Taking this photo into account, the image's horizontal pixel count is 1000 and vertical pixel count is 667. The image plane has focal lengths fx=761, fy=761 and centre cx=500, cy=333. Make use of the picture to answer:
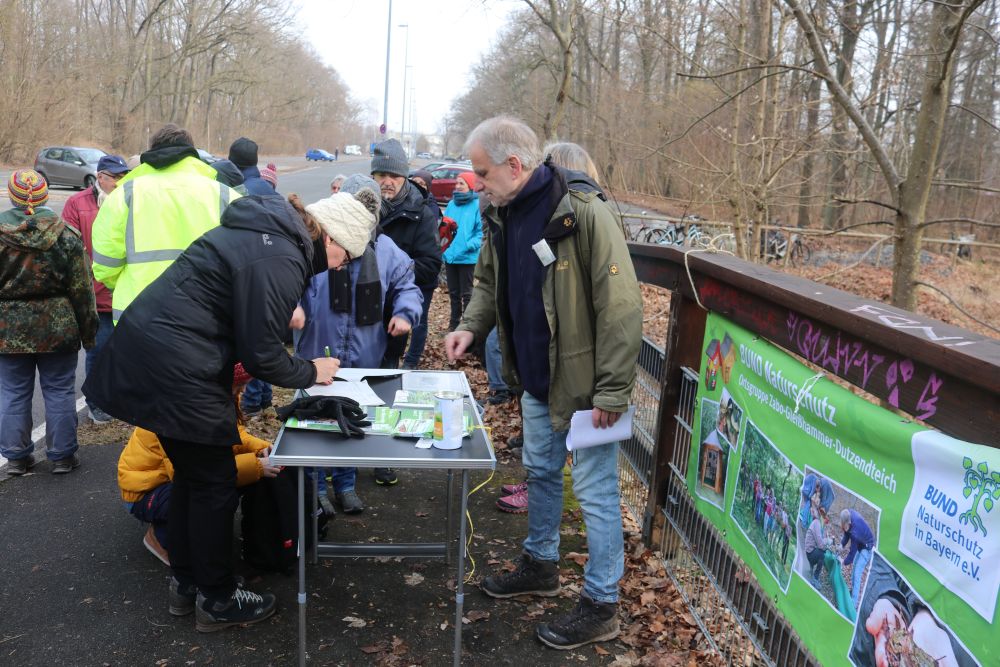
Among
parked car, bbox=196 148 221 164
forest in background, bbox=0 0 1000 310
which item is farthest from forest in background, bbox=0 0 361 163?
parked car, bbox=196 148 221 164

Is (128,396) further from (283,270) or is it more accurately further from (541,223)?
(541,223)

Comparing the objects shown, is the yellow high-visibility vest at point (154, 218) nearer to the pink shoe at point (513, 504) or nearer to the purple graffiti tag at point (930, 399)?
the pink shoe at point (513, 504)

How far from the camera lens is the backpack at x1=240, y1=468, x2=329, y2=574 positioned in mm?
3570

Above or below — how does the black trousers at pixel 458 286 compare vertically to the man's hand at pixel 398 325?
below

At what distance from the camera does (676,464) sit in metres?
3.67

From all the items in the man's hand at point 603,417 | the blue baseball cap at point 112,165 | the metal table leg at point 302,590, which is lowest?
the metal table leg at point 302,590

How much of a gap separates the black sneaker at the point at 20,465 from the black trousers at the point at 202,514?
2123 mm

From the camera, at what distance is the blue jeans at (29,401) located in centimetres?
455

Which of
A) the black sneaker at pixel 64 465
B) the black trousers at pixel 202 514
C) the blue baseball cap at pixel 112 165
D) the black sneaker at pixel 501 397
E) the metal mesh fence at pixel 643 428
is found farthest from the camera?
the black sneaker at pixel 501 397

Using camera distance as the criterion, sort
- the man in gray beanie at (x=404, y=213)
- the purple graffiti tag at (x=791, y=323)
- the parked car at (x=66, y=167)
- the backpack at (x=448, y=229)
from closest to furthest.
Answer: the purple graffiti tag at (x=791, y=323) → the man in gray beanie at (x=404, y=213) → the backpack at (x=448, y=229) → the parked car at (x=66, y=167)

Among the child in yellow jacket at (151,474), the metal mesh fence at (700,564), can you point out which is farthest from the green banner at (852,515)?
the child in yellow jacket at (151,474)

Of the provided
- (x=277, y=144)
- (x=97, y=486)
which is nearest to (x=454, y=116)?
(x=277, y=144)

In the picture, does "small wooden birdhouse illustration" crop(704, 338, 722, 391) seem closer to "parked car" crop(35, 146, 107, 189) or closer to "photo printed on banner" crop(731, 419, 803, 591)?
"photo printed on banner" crop(731, 419, 803, 591)

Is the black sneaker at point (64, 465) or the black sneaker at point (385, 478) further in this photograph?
the black sneaker at point (385, 478)
